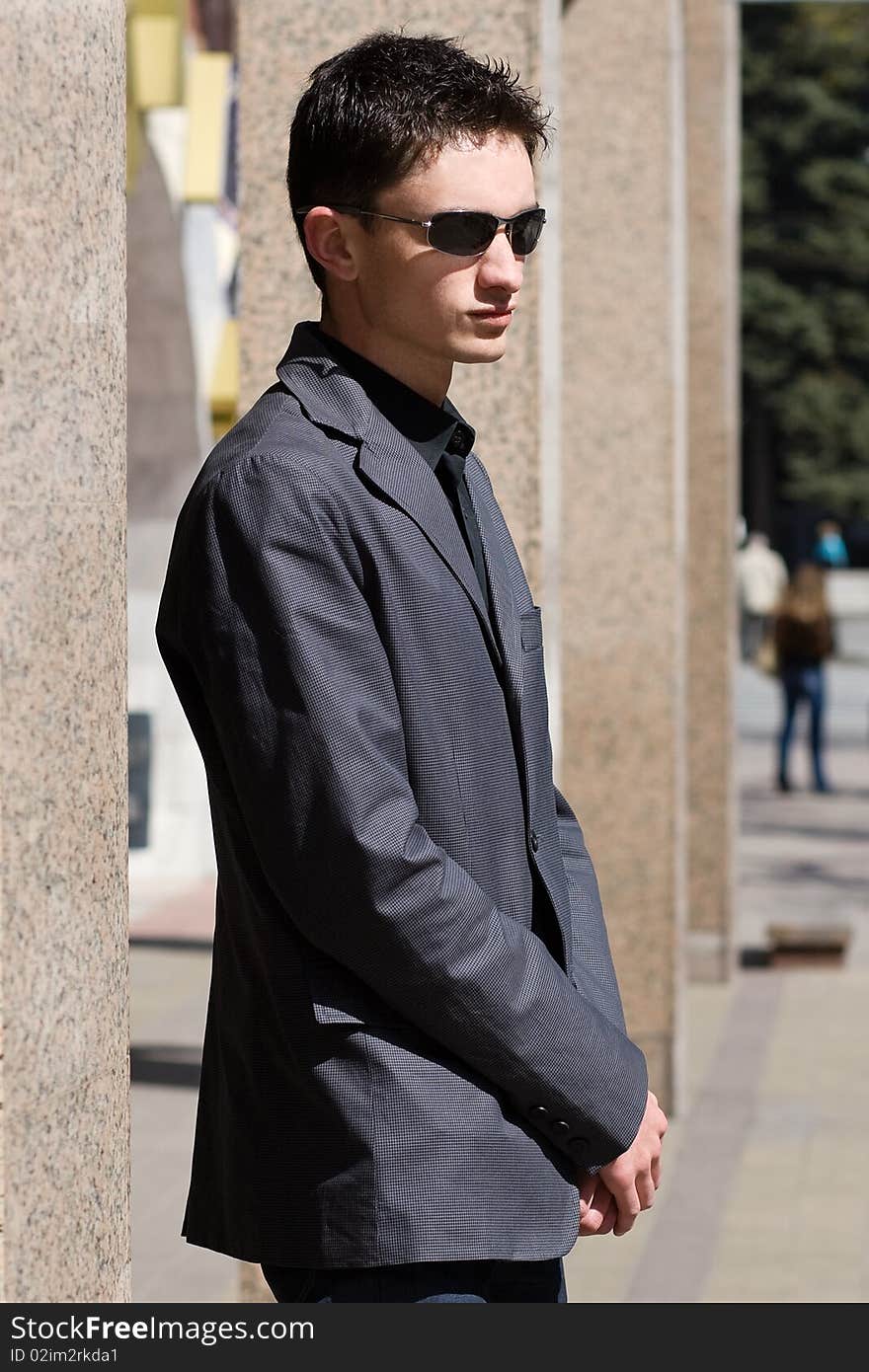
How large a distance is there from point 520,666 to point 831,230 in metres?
48.5

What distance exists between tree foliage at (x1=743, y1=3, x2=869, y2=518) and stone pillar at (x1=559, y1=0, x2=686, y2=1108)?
137 ft

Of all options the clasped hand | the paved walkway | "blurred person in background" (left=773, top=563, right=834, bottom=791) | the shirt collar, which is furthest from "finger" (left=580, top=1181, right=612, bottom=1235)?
"blurred person in background" (left=773, top=563, right=834, bottom=791)

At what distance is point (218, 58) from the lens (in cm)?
1213

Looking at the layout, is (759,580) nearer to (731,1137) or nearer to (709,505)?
(709,505)

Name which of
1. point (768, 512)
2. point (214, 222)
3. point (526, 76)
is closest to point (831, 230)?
point (768, 512)

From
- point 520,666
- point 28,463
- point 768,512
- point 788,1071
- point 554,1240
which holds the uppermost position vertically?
point 28,463

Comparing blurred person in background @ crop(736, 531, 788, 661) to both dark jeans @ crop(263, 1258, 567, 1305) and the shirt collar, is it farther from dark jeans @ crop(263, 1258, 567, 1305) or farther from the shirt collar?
dark jeans @ crop(263, 1258, 567, 1305)

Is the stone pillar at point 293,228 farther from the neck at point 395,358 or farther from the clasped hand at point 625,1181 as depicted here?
the clasped hand at point 625,1181

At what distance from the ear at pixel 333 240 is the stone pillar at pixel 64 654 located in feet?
0.61

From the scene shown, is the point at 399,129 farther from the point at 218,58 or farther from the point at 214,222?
the point at 214,222

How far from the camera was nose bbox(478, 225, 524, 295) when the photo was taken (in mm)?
2170

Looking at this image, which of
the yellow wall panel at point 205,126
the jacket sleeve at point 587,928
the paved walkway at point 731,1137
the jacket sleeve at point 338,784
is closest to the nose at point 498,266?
the jacket sleeve at point 338,784

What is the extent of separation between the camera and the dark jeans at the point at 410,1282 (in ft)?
6.84

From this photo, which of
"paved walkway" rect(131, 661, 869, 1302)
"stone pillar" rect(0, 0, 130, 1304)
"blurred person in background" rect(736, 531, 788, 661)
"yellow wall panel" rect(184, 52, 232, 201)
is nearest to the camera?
"stone pillar" rect(0, 0, 130, 1304)
